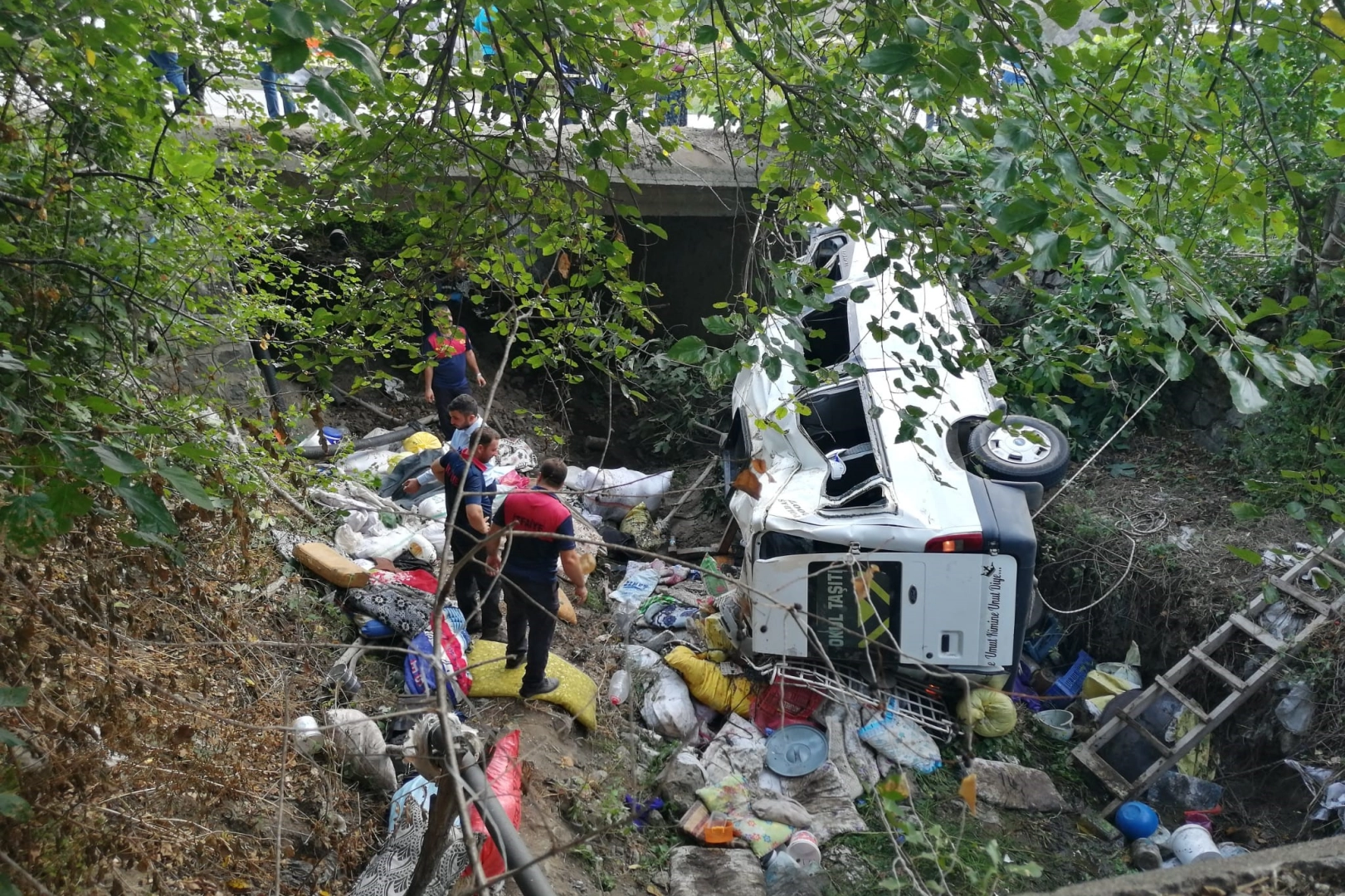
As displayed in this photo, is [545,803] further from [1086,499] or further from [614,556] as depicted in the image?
[1086,499]

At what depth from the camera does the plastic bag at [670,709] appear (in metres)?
5.71

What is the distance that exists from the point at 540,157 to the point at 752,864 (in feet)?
12.5

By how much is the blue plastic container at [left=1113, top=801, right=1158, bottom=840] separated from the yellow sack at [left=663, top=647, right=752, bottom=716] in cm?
242

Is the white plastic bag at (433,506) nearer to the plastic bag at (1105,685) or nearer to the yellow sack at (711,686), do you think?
the yellow sack at (711,686)

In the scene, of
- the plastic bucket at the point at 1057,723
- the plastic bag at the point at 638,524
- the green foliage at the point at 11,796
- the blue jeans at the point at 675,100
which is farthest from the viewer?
the plastic bag at the point at 638,524

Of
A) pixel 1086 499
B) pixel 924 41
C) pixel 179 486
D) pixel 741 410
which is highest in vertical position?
pixel 924 41

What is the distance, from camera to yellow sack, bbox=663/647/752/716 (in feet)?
19.4

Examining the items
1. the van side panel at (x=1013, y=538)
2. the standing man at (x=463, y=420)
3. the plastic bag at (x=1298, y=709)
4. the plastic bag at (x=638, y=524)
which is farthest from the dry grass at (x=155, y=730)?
the plastic bag at (x=1298, y=709)

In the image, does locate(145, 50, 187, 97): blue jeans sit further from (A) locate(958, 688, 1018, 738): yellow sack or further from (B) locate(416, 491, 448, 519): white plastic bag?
(A) locate(958, 688, 1018, 738): yellow sack

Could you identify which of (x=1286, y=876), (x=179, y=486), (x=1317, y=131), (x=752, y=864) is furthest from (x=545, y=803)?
(x=1317, y=131)

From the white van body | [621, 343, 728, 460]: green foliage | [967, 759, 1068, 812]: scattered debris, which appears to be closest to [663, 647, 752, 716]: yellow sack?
Answer: the white van body

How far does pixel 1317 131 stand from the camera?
632 cm

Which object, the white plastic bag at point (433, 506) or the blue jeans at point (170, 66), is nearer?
the blue jeans at point (170, 66)

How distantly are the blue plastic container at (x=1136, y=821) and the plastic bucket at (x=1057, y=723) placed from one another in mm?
701
